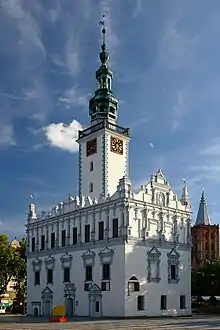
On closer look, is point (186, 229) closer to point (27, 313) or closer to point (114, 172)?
point (114, 172)

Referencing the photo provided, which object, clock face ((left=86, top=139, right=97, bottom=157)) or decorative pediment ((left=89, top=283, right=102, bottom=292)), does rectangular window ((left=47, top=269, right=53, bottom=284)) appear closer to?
decorative pediment ((left=89, top=283, right=102, bottom=292))

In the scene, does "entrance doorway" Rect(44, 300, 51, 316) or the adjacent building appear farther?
the adjacent building

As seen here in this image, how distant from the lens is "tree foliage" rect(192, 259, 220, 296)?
2719 inches

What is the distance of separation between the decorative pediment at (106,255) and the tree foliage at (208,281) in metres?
17.1

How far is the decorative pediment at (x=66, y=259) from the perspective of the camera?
64312mm

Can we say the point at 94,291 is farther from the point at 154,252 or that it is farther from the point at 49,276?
the point at 49,276

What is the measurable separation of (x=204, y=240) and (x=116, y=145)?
2550 inches

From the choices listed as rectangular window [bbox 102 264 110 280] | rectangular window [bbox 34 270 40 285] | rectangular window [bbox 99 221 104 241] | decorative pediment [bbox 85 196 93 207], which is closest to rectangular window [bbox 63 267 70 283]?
rectangular window [bbox 34 270 40 285]

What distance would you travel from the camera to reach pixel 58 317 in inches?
2100

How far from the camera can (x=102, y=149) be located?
67438 mm

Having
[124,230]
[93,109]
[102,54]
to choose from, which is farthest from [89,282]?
[102,54]

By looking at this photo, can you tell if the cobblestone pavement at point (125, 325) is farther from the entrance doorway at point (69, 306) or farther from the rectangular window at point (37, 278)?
the rectangular window at point (37, 278)

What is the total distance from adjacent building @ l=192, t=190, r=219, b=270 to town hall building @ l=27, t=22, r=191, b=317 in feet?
199

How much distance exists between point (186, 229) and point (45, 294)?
19404mm
